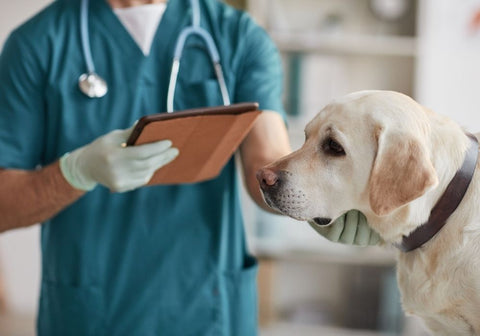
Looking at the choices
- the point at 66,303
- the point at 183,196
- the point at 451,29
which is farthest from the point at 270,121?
the point at 451,29

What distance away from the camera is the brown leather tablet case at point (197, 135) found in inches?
35.6

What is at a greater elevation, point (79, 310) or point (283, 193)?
point (283, 193)

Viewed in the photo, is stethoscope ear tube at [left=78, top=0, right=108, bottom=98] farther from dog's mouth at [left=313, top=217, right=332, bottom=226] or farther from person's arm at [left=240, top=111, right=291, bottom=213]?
dog's mouth at [left=313, top=217, right=332, bottom=226]

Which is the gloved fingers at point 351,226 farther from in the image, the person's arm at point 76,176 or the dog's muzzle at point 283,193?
the person's arm at point 76,176

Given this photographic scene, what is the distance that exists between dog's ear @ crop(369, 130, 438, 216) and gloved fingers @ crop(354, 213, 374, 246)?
106 mm

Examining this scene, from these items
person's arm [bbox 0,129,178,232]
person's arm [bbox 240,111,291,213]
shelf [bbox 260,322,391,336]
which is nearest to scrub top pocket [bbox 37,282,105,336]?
person's arm [bbox 0,129,178,232]

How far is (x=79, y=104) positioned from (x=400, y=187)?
0.69 meters

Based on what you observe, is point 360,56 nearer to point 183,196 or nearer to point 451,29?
point 451,29

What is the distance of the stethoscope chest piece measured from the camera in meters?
1.17

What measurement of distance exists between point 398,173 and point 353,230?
15cm

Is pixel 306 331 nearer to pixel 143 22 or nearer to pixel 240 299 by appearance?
pixel 240 299

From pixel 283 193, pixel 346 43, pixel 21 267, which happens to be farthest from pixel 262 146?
pixel 21 267

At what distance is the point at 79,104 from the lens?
1182 mm

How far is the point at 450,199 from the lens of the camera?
0.78 meters
